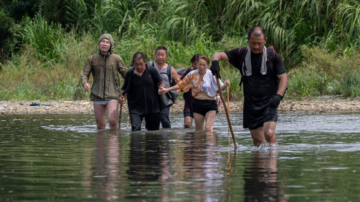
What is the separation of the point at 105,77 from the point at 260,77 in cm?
423

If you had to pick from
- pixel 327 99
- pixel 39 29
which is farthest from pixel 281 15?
pixel 39 29

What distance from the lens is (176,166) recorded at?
6.86 meters

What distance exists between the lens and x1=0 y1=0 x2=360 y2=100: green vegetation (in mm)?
20125

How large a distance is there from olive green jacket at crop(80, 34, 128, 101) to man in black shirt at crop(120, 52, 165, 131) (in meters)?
0.23

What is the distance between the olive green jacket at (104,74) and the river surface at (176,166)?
2.54 ft

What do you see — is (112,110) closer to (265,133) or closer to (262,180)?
(265,133)

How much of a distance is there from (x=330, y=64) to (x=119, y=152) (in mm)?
13064

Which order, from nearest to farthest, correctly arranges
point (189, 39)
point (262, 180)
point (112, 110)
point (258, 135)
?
point (262, 180) → point (258, 135) → point (112, 110) → point (189, 39)

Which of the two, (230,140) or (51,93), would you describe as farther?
(51,93)

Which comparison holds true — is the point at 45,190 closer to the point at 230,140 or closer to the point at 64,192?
the point at 64,192

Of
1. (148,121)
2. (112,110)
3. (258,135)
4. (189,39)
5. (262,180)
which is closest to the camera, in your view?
(262,180)

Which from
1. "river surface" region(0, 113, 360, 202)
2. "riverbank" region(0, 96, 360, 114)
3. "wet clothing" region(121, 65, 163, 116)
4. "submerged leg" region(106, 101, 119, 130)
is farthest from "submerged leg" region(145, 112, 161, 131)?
"riverbank" region(0, 96, 360, 114)

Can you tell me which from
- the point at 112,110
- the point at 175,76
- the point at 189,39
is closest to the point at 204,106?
the point at 175,76

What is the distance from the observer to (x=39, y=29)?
26719 millimetres
